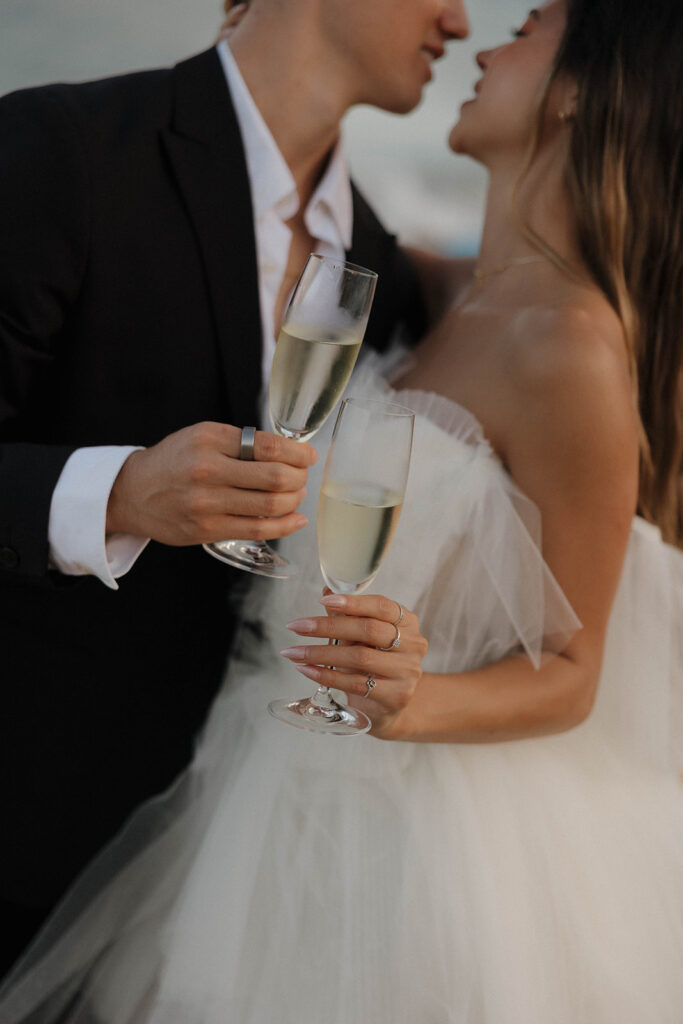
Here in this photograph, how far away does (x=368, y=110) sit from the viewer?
315 centimetres

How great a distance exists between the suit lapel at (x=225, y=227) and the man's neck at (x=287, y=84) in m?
0.14

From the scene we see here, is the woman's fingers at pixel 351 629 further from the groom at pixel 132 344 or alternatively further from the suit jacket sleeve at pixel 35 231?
the suit jacket sleeve at pixel 35 231

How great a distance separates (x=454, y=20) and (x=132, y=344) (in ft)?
2.82

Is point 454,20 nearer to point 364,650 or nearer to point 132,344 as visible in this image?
point 132,344

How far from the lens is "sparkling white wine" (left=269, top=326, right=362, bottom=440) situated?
93 centimetres

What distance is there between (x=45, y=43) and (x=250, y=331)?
1210mm

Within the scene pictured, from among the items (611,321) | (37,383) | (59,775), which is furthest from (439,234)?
(59,775)

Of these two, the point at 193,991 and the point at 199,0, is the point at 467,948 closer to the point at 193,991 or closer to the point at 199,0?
the point at 193,991

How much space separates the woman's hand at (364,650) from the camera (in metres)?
0.92

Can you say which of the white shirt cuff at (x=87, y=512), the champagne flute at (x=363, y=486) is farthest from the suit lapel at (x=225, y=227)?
the champagne flute at (x=363, y=486)

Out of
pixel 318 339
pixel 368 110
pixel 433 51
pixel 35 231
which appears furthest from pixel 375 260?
pixel 368 110

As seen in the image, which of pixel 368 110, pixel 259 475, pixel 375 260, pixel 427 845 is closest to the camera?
pixel 259 475

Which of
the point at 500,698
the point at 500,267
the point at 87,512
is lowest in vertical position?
the point at 500,698

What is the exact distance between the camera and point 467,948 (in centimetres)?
111
